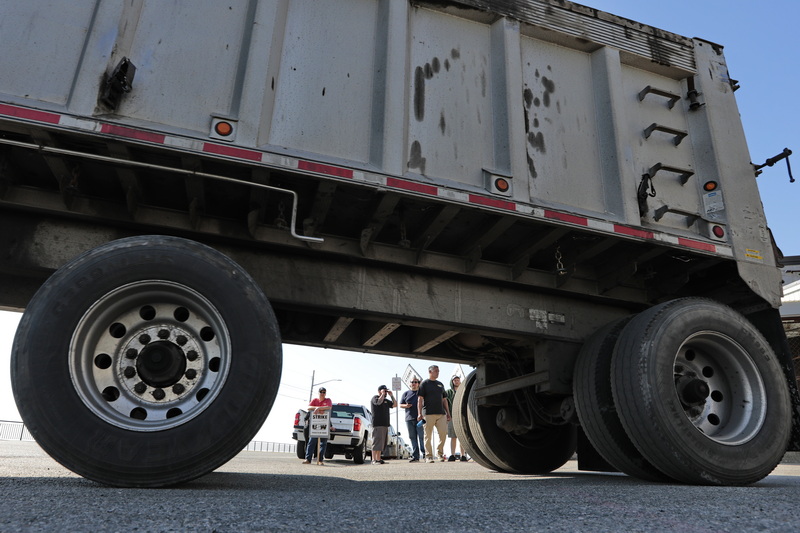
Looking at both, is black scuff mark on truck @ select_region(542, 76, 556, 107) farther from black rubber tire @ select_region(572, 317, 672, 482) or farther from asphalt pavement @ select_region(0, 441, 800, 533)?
asphalt pavement @ select_region(0, 441, 800, 533)

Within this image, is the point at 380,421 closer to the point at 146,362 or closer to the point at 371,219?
the point at 371,219

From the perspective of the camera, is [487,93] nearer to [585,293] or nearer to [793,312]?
[585,293]

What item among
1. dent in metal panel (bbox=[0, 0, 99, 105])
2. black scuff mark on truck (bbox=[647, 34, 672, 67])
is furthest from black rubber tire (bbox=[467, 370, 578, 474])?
dent in metal panel (bbox=[0, 0, 99, 105])

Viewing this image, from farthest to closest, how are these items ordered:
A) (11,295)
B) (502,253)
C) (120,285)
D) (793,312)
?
(793,312) < (502,253) < (11,295) < (120,285)

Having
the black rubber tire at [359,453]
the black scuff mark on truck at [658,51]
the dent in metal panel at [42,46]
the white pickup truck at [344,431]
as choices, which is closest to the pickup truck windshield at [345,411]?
the white pickup truck at [344,431]

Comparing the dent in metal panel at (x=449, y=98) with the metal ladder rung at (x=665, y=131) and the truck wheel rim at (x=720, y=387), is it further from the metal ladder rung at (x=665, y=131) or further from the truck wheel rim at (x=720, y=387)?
the truck wheel rim at (x=720, y=387)

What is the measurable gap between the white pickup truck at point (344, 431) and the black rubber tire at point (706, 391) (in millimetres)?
9189

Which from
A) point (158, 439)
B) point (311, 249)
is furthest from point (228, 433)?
point (311, 249)

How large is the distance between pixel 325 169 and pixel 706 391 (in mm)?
3031

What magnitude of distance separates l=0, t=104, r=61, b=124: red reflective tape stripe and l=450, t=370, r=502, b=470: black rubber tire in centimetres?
472

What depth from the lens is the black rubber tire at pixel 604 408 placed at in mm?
3645

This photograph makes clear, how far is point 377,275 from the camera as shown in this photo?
3.97 meters

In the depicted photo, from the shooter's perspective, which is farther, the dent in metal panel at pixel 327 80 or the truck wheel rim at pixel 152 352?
the dent in metal panel at pixel 327 80

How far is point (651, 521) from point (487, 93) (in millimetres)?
3153
